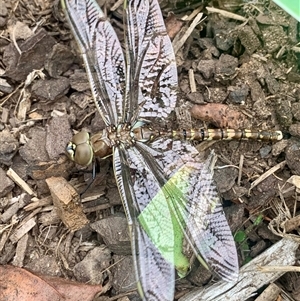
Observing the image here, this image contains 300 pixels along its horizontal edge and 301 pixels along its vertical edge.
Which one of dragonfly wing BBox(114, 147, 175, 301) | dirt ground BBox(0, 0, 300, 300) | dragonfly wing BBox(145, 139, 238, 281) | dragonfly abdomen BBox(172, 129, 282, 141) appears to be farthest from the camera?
dragonfly abdomen BBox(172, 129, 282, 141)

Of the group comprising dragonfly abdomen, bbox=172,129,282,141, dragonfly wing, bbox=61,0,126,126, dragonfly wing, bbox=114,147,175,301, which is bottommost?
dragonfly wing, bbox=114,147,175,301

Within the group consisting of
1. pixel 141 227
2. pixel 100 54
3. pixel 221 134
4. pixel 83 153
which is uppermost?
pixel 100 54

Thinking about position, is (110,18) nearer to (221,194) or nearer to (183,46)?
(183,46)

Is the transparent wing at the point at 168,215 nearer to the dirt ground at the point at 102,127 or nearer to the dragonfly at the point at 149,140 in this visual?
the dragonfly at the point at 149,140

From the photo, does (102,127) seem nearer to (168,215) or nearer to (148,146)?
(148,146)

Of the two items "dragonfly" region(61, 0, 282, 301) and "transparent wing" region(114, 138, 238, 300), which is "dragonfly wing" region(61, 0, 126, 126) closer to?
"dragonfly" region(61, 0, 282, 301)

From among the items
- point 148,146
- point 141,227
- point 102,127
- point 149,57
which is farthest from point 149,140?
point 141,227

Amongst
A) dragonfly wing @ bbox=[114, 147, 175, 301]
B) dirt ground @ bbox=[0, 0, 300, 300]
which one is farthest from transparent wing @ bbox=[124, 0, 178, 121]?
dragonfly wing @ bbox=[114, 147, 175, 301]
